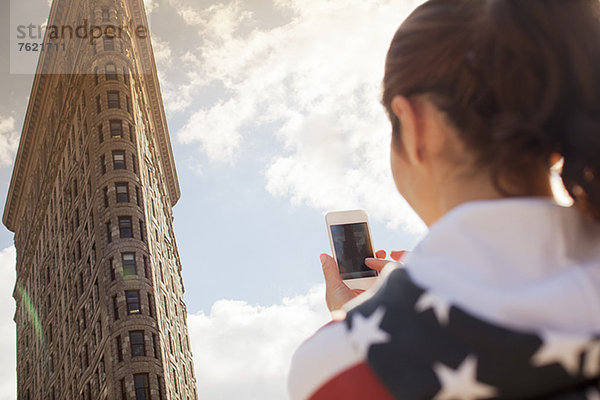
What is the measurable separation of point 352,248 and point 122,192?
1706 inches

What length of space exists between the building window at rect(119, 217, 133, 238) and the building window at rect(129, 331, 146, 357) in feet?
23.9

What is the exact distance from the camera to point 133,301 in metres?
40.2

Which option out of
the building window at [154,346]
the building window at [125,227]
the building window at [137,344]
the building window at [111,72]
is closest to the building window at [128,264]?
the building window at [125,227]

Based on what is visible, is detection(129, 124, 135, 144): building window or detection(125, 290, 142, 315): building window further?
detection(129, 124, 135, 144): building window

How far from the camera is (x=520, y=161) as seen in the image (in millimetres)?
1353

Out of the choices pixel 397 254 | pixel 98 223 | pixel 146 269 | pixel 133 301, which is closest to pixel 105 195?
pixel 98 223

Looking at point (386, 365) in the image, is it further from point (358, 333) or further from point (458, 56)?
point (458, 56)

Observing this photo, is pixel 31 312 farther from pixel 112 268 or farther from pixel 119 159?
pixel 112 268

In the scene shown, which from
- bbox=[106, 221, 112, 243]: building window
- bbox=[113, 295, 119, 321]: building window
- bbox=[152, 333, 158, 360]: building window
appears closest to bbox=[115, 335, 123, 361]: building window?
bbox=[113, 295, 119, 321]: building window

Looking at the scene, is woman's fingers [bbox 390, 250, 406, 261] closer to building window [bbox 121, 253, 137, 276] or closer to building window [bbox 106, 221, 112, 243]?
building window [bbox 121, 253, 137, 276]

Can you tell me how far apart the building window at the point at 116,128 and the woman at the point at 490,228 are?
48.4 metres

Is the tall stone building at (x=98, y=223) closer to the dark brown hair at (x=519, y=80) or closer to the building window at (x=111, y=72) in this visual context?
the building window at (x=111, y=72)

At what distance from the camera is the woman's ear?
1.48 metres

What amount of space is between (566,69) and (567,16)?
0.14 metres
